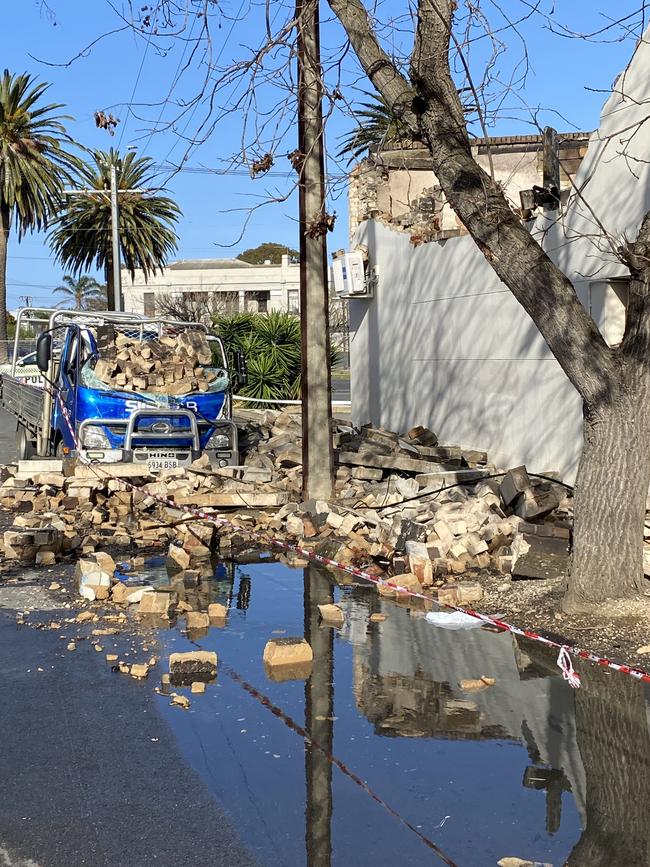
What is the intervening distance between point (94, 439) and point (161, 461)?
2.90ft

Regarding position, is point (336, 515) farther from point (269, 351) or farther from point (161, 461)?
point (269, 351)

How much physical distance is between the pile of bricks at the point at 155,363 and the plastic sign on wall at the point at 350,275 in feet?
14.8

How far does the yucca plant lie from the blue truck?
1446 centimetres

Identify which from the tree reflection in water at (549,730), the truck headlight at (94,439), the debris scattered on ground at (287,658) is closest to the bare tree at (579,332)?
the tree reflection in water at (549,730)

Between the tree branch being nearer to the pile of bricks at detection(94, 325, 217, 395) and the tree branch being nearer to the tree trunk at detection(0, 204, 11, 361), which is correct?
the pile of bricks at detection(94, 325, 217, 395)

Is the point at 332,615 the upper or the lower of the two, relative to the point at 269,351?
lower

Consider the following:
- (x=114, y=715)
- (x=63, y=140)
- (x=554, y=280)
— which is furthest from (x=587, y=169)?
(x=63, y=140)

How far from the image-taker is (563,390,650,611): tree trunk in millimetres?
7109

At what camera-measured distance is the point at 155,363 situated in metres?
13.9

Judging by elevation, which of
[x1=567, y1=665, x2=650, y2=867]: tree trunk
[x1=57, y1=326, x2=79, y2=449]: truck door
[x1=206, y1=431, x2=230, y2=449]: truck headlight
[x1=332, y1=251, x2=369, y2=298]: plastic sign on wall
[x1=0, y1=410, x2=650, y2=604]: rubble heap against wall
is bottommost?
[x1=567, y1=665, x2=650, y2=867]: tree trunk

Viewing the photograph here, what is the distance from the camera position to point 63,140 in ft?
136

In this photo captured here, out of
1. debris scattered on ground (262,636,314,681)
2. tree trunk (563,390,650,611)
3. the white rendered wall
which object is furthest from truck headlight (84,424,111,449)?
tree trunk (563,390,650,611)

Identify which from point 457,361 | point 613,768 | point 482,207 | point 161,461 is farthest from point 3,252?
point 613,768

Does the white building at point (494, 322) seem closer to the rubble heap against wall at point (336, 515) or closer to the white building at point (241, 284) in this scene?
the rubble heap against wall at point (336, 515)
